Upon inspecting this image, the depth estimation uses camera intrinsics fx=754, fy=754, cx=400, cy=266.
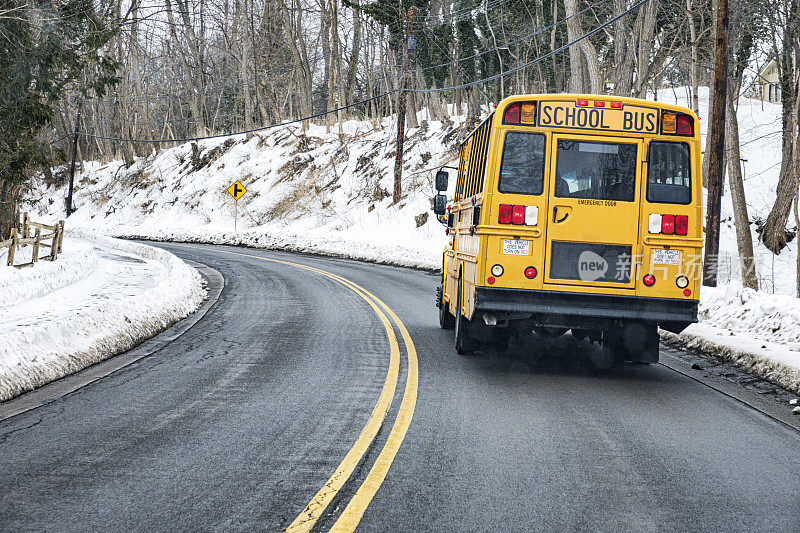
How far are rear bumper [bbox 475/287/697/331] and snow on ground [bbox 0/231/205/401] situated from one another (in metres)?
4.69

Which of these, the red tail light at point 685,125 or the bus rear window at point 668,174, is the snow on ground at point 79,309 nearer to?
the bus rear window at point 668,174

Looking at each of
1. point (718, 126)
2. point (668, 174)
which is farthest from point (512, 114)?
point (718, 126)

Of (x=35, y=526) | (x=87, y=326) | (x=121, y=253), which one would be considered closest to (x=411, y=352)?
(x=87, y=326)

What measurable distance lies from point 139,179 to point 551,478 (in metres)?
65.5

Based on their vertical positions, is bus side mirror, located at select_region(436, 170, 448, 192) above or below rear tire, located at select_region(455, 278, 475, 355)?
above

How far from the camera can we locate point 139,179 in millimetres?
65375

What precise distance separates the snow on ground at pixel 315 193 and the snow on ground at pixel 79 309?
1077cm

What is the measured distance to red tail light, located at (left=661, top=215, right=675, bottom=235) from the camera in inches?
325

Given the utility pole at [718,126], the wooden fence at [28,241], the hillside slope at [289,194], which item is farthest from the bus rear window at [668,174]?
the hillside slope at [289,194]

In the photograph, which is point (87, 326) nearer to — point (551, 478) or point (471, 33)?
point (551, 478)

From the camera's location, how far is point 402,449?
5.55 metres

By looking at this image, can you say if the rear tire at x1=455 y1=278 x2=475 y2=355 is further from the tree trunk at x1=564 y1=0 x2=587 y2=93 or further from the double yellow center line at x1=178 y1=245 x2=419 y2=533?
the tree trunk at x1=564 y1=0 x2=587 y2=93

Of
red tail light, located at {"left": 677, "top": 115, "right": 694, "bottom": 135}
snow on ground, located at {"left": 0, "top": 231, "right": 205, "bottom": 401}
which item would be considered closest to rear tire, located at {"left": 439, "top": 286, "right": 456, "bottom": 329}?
snow on ground, located at {"left": 0, "top": 231, "right": 205, "bottom": 401}

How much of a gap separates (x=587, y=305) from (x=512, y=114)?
229 cm
